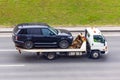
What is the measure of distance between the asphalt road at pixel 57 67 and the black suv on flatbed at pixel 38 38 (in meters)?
0.92

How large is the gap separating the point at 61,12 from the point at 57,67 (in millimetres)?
12584

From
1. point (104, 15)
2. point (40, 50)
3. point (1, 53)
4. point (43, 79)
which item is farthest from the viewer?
point (104, 15)

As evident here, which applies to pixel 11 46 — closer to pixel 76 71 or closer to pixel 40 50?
pixel 40 50

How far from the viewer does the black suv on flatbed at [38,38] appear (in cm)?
2480

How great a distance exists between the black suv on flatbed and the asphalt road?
0.92 meters

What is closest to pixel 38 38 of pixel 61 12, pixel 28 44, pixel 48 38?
pixel 48 38

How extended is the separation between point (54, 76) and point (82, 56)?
4.04 meters

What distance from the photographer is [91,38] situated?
25328mm

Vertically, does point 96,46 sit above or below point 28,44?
below

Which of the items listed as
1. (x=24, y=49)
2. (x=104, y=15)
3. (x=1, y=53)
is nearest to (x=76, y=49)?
(x=24, y=49)

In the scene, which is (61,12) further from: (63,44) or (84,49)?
(84,49)

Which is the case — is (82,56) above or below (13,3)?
below

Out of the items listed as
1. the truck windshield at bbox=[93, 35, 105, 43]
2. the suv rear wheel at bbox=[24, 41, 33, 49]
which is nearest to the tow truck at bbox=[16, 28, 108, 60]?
the truck windshield at bbox=[93, 35, 105, 43]

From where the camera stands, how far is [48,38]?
25.0 metres
